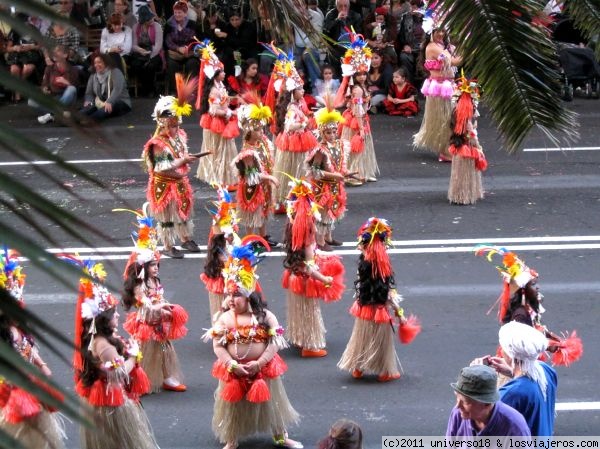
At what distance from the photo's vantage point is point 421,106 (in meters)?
19.0

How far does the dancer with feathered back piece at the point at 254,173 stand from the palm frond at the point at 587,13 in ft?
31.5

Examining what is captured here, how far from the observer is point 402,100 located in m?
18.2

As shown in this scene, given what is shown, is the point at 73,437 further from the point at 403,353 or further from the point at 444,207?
the point at 444,207

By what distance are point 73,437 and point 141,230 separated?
1.61 meters

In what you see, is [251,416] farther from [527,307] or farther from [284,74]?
[284,74]

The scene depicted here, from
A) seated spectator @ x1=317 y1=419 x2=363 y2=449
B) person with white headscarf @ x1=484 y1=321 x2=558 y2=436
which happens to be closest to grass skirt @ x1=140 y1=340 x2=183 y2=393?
seated spectator @ x1=317 y1=419 x2=363 y2=449

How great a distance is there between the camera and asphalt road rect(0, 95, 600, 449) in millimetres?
7742

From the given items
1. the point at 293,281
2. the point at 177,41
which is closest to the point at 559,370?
the point at 293,281

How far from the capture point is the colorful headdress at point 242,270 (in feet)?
23.3

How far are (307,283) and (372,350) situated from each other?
919 millimetres

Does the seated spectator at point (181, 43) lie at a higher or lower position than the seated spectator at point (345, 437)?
higher

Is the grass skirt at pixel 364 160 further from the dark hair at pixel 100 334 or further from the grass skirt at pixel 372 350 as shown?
the dark hair at pixel 100 334

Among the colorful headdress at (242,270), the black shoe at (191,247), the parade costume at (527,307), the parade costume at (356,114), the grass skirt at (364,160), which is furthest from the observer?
the grass skirt at (364,160)

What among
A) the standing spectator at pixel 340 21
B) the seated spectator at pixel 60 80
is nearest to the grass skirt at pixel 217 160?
the standing spectator at pixel 340 21
